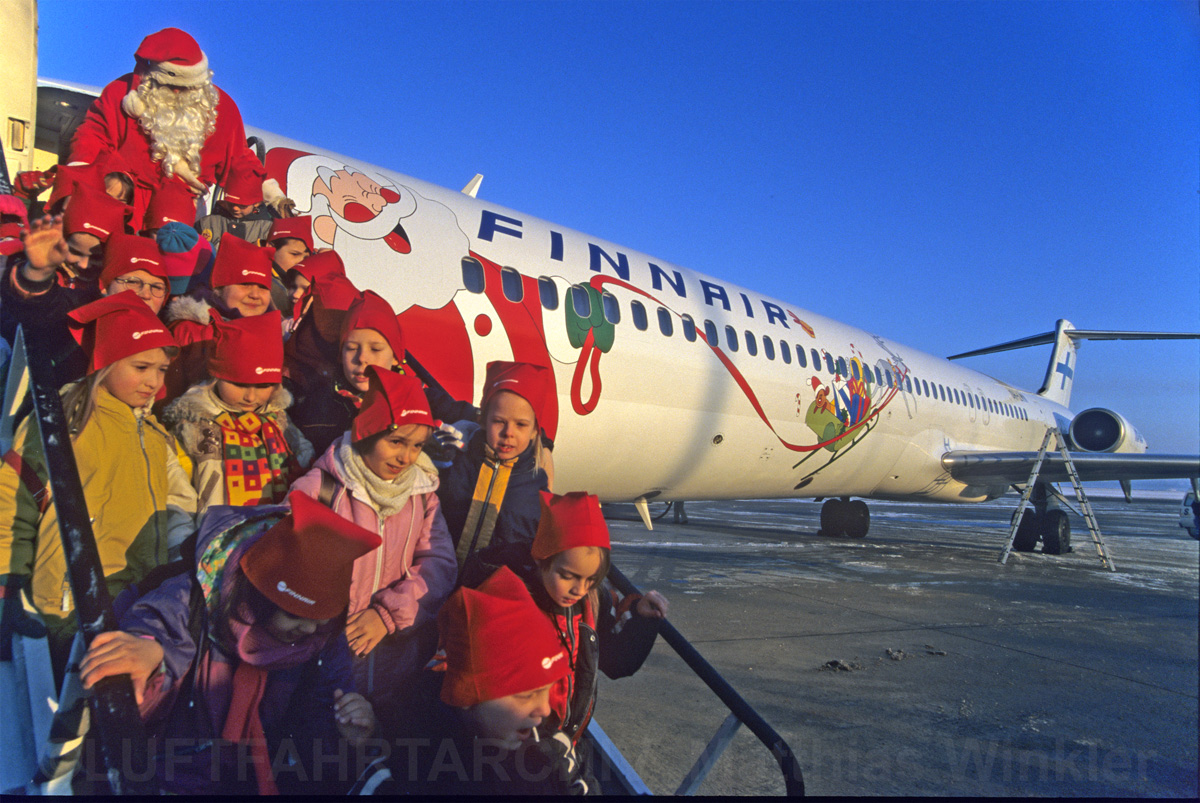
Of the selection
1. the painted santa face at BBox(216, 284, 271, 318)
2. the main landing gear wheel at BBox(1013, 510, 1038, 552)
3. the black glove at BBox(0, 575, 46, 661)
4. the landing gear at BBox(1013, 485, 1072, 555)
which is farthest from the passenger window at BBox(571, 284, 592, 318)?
the main landing gear wheel at BBox(1013, 510, 1038, 552)

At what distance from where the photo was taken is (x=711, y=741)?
2.03 m

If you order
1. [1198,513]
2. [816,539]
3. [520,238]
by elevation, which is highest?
[520,238]

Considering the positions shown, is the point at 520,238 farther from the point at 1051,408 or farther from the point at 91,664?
the point at 1051,408

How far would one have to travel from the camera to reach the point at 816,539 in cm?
1470

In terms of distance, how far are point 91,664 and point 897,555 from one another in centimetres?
1245

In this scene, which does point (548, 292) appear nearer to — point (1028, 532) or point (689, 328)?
point (689, 328)

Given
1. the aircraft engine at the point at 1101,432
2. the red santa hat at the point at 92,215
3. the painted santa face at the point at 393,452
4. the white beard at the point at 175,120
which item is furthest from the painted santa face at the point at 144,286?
the aircraft engine at the point at 1101,432

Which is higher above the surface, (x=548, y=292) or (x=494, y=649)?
(x=548, y=292)

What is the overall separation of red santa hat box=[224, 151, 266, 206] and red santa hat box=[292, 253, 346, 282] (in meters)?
0.36

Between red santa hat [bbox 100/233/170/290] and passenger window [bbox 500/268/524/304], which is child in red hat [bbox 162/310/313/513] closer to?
red santa hat [bbox 100/233/170/290]

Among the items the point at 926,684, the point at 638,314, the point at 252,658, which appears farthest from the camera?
the point at 638,314

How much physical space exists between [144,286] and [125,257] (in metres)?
0.10

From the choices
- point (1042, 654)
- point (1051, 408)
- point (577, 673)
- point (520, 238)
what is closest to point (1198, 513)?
point (1051, 408)

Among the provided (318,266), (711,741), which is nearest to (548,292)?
(318,266)
